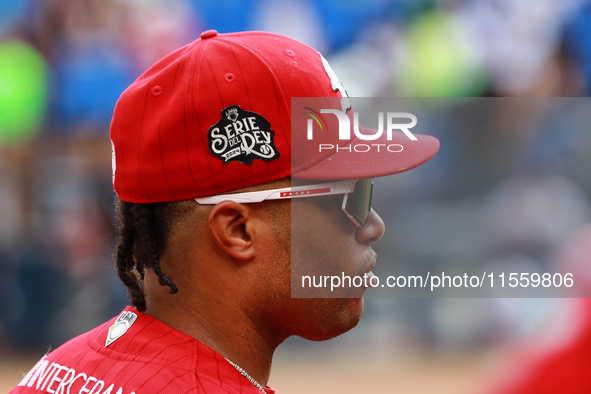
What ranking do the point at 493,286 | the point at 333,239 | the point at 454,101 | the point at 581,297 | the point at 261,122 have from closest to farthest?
the point at 581,297
the point at 261,122
the point at 333,239
the point at 454,101
the point at 493,286

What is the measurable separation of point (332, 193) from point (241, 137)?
33cm

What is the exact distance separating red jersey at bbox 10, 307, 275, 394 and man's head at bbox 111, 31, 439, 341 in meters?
0.12

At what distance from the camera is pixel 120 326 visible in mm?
2047

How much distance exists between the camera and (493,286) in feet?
31.1

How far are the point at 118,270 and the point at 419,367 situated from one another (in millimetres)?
7351

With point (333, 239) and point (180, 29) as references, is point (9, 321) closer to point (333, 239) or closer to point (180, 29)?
point (180, 29)

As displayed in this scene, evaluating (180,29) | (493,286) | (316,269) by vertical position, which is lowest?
(316,269)

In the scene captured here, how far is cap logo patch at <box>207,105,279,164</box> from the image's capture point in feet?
6.39

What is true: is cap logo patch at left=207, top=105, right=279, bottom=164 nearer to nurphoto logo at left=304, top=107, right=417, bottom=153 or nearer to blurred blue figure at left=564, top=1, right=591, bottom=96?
nurphoto logo at left=304, top=107, right=417, bottom=153

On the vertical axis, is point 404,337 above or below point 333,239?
above

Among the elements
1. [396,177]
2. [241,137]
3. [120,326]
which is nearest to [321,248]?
[241,137]

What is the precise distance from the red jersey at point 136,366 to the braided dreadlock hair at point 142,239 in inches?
4.1

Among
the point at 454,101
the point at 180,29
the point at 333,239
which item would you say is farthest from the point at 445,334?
the point at 333,239

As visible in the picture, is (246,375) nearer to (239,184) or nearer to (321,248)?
(321,248)
